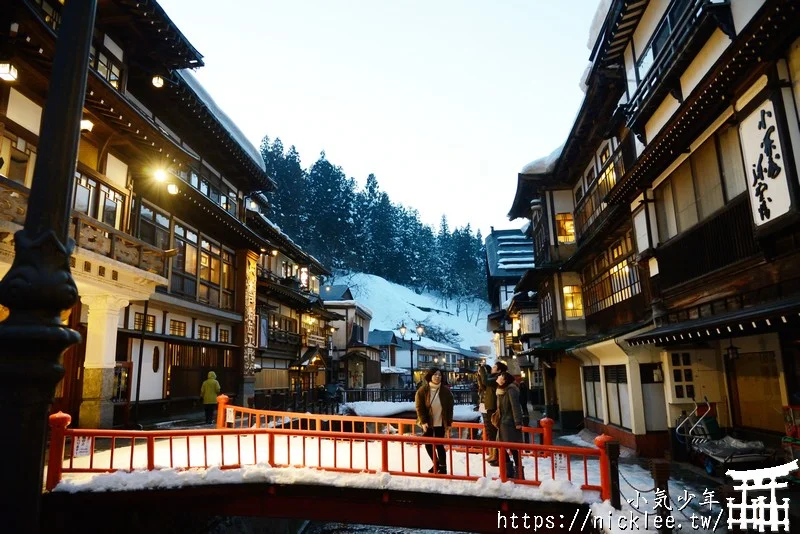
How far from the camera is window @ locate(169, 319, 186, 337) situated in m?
20.2

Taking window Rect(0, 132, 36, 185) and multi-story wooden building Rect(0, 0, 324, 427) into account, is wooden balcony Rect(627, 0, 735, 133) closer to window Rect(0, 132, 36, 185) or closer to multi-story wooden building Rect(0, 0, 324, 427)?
multi-story wooden building Rect(0, 0, 324, 427)

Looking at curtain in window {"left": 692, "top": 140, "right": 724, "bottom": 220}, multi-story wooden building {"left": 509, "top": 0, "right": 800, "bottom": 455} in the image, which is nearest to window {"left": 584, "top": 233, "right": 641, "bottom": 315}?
multi-story wooden building {"left": 509, "top": 0, "right": 800, "bottom": 455}

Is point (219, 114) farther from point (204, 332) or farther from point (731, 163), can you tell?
point (731, 163)

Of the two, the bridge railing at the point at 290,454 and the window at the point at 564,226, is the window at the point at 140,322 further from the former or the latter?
the window at the point at 564,226

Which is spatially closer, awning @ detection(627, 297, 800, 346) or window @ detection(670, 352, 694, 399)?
awning @ detection(627, 297, 800, 346)

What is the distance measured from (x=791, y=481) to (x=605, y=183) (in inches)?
473

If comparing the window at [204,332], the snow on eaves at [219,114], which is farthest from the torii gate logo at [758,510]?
the snow on eaves at [219,114]

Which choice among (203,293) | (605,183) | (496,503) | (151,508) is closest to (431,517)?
(496,503)

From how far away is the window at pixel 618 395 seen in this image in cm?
1610

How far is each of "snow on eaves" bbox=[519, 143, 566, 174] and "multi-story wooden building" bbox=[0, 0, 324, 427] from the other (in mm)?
14477

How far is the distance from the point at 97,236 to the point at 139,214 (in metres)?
5.22

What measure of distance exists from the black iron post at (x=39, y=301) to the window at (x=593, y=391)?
1882 centimetres

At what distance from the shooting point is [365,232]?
105125mm

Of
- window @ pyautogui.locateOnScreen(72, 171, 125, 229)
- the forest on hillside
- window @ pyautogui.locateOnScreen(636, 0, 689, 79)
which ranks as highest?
the forest on hillside
